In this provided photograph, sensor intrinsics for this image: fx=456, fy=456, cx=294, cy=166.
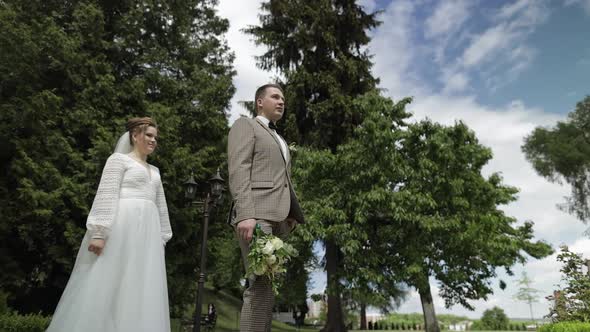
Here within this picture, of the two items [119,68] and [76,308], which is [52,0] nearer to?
[119,68]

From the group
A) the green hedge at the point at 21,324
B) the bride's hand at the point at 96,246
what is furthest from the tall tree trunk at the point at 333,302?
the bride's hand at the point at 96,246

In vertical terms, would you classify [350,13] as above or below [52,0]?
above

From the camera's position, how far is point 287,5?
862 inches

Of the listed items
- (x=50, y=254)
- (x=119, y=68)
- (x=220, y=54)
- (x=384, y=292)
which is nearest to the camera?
(x=50, y=254)

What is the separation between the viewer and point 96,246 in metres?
4.14

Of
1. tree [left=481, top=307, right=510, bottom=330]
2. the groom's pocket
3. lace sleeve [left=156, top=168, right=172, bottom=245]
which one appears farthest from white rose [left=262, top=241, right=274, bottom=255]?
tree [left=481, top=307, right=510, bottom=330]

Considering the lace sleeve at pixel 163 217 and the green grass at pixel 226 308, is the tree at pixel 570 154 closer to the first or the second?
the green grass at pixel 226 308

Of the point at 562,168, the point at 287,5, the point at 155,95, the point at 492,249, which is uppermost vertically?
the point at 287,5

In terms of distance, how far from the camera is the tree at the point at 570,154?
32.2 metres

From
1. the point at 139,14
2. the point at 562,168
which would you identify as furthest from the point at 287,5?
the point at 562,168

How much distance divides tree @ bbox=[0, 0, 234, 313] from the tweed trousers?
41.3 ft

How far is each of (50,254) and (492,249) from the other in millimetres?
15999

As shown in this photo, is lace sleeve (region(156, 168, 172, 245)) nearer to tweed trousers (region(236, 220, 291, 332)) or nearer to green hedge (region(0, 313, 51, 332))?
tweed trousers (region(236, 220, 291, 332))

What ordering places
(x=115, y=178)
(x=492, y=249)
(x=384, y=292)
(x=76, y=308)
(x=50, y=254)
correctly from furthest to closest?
(x=492, y=249) → (x=384, y=292) → (x=50, y=254) → (x=115, y=178) → (x=76, y=308)
